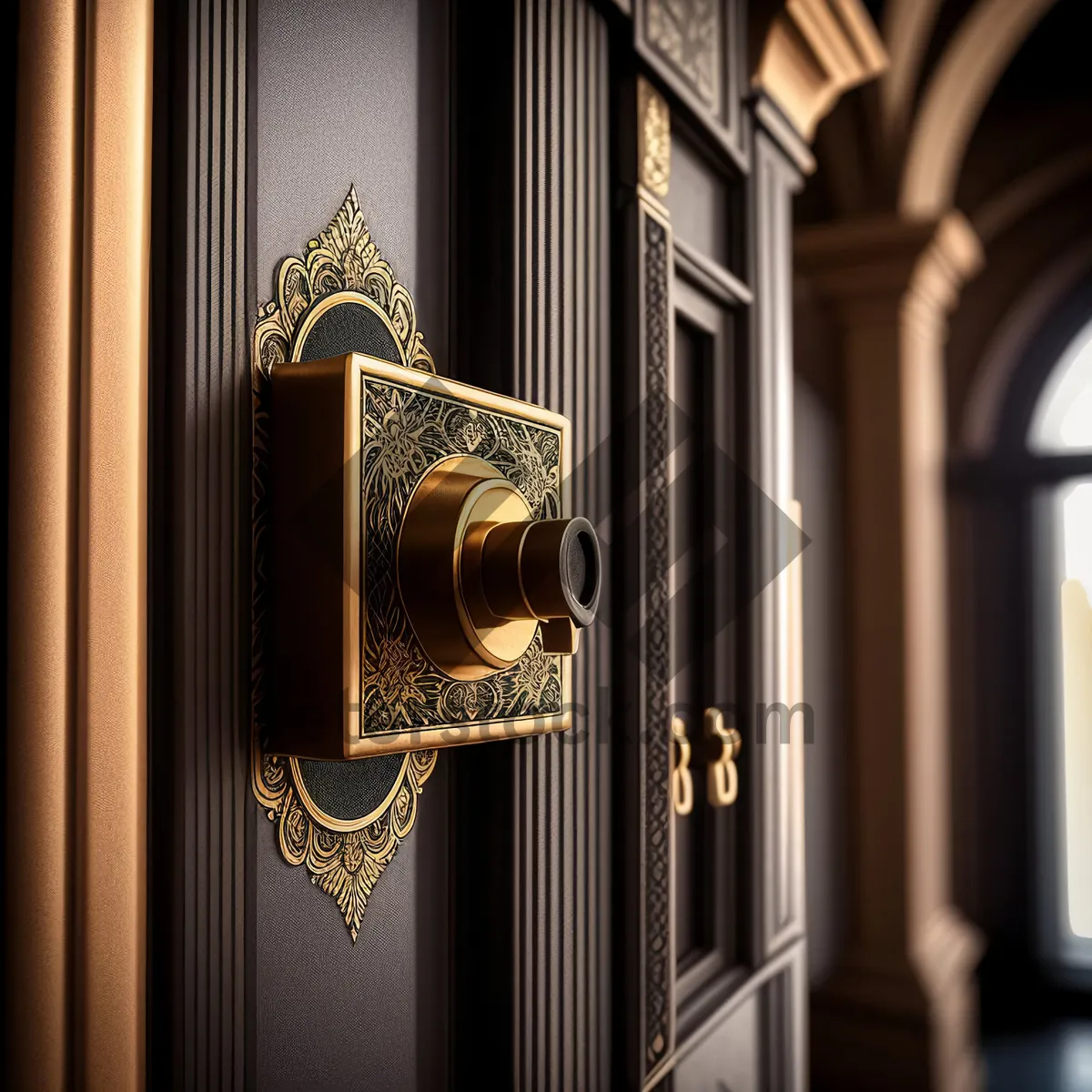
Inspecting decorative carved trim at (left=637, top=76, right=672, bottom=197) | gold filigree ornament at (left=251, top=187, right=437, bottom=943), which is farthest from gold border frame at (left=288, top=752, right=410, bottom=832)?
decorative carved trim at (left=637, top=76, right=672, bottom=197)

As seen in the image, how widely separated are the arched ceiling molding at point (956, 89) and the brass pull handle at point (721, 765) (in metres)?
1.91

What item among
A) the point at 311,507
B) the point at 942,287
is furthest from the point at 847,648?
the point at 311,507

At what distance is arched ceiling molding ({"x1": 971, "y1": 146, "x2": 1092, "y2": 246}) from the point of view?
3254 mm

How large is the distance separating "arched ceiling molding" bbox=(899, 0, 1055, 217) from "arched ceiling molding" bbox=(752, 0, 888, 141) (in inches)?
47.7

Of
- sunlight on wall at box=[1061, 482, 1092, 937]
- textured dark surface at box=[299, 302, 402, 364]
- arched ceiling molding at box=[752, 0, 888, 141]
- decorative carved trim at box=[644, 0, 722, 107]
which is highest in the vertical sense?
arched ceiling molding at box=[752, 0, 888, 141]

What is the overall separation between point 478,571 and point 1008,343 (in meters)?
3.23

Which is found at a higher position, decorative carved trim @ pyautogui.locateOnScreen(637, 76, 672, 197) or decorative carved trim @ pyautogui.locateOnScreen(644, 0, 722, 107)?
decorative carved trim @ pyautogui.locateOnScreen(644, 0, 722, 107)

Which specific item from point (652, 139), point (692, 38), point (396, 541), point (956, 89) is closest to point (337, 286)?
point (396, 541)

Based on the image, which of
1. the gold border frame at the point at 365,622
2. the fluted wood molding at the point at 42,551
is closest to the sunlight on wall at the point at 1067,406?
the gold border frame at the point at 365,622

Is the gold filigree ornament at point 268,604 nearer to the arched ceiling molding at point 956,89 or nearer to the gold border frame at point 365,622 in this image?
the gold border frame at point 365,622

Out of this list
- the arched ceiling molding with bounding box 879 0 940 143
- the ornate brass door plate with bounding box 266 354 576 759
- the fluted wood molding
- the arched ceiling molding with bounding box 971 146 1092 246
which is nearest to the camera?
the fluted wood molding

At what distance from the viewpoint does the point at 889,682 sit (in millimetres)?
2742

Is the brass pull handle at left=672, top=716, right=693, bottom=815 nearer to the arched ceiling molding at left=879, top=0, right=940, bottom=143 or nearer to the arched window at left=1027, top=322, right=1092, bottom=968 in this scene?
the arched ceiling molding at left=879, top=0, right=940, bottom=143

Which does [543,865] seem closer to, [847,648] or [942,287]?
[847,648]
